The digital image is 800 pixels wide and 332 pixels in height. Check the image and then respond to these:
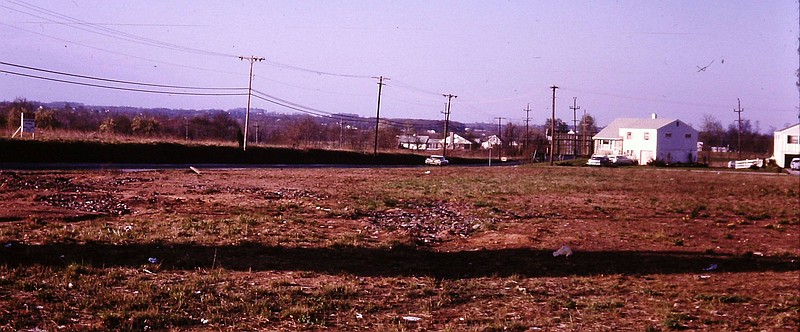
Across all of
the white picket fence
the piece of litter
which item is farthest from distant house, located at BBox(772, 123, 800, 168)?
the piece of litter

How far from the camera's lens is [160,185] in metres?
25.7

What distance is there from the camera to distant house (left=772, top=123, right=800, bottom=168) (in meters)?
10.4

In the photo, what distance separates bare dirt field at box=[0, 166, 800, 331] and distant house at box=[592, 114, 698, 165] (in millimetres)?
9510

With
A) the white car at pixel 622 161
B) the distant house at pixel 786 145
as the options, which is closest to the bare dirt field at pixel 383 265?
the distant house at pixel 786 145

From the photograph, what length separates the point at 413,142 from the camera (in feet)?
463

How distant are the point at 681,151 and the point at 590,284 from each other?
2246 cm

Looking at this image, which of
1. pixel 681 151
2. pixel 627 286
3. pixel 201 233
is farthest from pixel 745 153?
pixel 681 151

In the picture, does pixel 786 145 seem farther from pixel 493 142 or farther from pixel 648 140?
pixel 493 142

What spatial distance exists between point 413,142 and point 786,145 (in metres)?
127

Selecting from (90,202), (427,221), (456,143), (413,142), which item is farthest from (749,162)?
(413,142)

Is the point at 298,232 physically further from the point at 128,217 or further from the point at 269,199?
the point at 269,199

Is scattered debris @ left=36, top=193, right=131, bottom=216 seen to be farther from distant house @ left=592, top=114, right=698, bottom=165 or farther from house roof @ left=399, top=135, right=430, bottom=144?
house roof @ left=399, top=135, right=430, bottom=144

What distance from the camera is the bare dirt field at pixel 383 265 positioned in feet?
23.4

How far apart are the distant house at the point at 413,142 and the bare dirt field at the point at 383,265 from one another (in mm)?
108582
